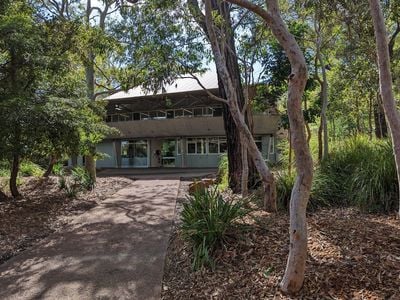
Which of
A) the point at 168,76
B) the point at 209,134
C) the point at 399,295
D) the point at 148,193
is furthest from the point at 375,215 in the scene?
the point at 209,134

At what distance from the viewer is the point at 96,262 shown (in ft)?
17.4

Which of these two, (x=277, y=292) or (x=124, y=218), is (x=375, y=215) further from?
(x=124, y=218)

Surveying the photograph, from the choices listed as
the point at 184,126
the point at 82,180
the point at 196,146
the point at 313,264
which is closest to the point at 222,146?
the point at 196,146

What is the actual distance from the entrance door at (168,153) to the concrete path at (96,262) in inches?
817

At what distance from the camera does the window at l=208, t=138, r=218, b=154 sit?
27.4 meters

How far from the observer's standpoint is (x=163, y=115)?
2878cm

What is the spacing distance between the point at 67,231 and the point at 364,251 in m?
5.72

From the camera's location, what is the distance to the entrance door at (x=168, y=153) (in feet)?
96.6

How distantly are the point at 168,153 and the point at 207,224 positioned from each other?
25.1 m

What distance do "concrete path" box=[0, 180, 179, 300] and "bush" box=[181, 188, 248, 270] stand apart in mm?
616

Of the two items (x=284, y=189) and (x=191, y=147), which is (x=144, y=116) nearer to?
(x=191, y=147)

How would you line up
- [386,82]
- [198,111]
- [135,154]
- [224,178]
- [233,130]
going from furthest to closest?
[135,154]
[198,111]
[224,178]
[233,130]
[386,82]

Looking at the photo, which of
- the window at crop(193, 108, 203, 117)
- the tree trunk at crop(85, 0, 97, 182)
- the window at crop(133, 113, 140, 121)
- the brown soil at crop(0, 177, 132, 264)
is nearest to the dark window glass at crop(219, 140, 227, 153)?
the window at crop(193, 108, 203, 117)

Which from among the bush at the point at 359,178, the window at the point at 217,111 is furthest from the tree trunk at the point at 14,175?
the window at the point at 217,111
